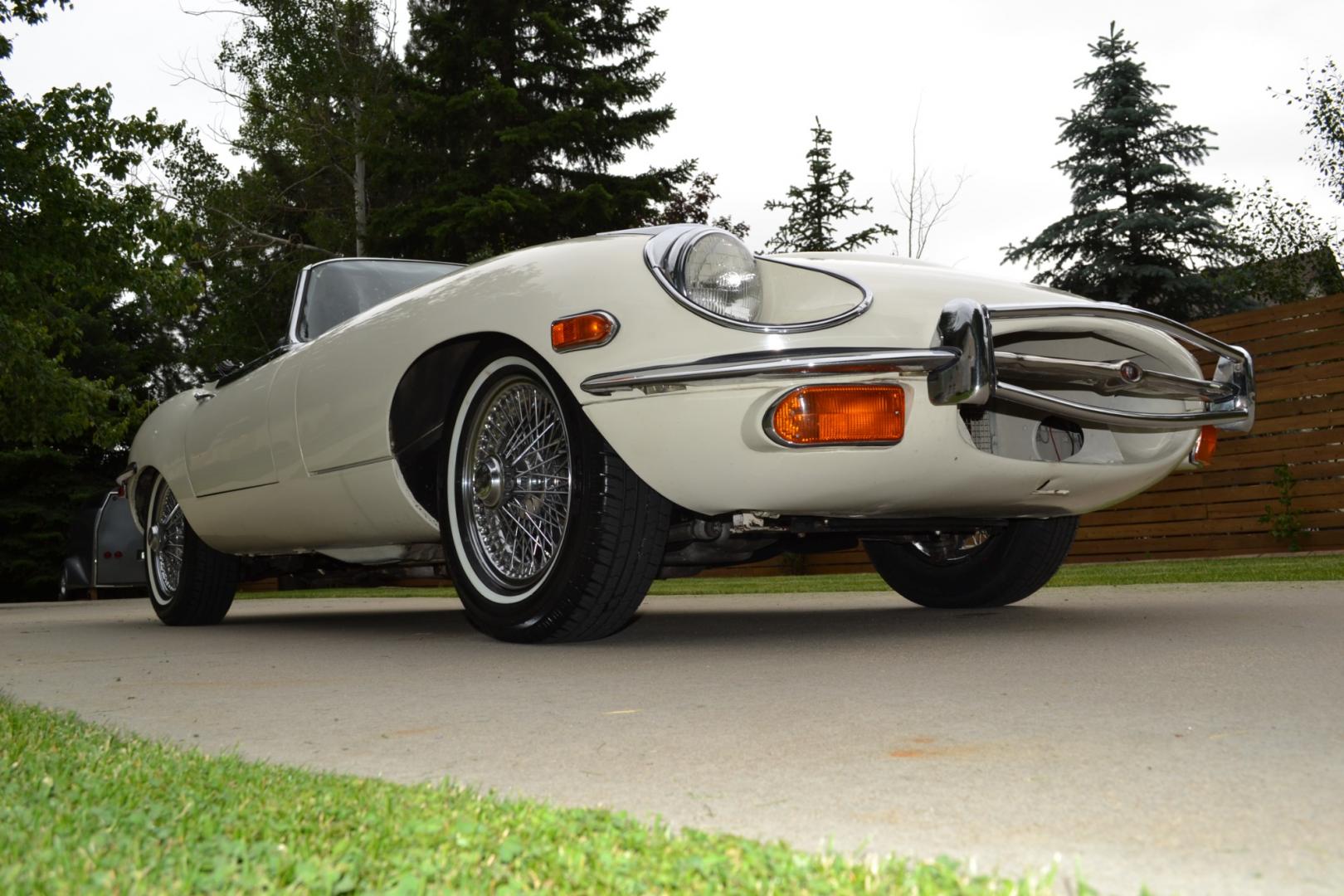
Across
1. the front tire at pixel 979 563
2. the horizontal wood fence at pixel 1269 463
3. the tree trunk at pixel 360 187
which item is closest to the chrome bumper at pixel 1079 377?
the front tire at pixel 979 563

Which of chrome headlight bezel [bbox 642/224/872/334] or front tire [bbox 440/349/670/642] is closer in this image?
chrome headlight bezel [bbox 642/224/872/334]

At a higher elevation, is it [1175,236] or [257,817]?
[1175,236]

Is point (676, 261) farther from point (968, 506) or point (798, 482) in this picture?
point (968, 506)

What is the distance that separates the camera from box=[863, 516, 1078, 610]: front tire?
534 cm

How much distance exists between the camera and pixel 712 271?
3.81m

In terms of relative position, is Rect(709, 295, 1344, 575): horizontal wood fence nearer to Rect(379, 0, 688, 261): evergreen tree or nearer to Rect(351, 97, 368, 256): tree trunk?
Rect(379, 0, 688, 261): evergreen tree

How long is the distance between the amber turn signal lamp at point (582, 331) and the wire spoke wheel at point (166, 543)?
3.54 meters

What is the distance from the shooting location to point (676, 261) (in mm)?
3797

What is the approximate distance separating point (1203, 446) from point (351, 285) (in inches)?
144

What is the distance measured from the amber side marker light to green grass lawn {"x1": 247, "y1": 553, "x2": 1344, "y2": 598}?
4.28 meters

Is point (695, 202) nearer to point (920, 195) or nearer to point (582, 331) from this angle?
point (920, 195)

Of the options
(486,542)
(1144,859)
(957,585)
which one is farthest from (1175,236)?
(1144,859)

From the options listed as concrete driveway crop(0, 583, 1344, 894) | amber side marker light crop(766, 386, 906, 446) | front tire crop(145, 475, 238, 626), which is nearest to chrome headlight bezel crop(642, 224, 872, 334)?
amber side marker light crop(766, 386, 906, 446)

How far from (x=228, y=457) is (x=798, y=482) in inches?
125
